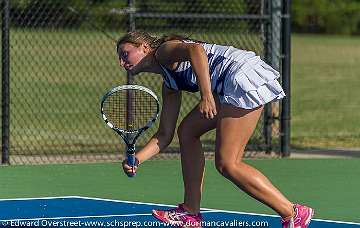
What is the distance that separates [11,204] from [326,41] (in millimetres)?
34043

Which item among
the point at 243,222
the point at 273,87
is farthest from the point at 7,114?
the point at 273,87

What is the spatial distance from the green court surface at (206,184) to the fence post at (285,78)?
37cm

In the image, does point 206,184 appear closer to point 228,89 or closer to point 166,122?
point 166,122

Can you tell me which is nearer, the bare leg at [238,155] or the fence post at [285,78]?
the bare leg at [238,155]

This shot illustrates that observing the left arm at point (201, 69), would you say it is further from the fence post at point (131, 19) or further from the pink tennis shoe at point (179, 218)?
the fence post at point (131, 19)

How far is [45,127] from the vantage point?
52.3 ft

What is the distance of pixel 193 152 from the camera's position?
840 centimetres

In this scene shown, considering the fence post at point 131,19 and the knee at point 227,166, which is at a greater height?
the fence post at point 131,19

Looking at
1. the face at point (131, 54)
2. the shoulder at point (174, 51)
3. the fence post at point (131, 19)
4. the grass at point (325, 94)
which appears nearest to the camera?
the shoulder at point (174, 51)

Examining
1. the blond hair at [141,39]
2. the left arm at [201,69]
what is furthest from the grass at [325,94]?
the left arm at [201,69]

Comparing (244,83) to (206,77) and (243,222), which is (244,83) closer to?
(206,77)

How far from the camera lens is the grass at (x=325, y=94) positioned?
1536cm

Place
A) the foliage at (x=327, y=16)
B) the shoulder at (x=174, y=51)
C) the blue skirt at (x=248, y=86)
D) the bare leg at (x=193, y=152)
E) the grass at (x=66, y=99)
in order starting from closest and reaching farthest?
1. the shoulder at (x=174, y=51)
2. the blue skirt at (x=248, y=86)
3. the bare leg at (x=193, y=152)
4. the grass at (x=66, y=99)
5. the foliage at (x=327, y=16)

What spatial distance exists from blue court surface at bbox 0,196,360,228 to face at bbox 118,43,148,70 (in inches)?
54.1
